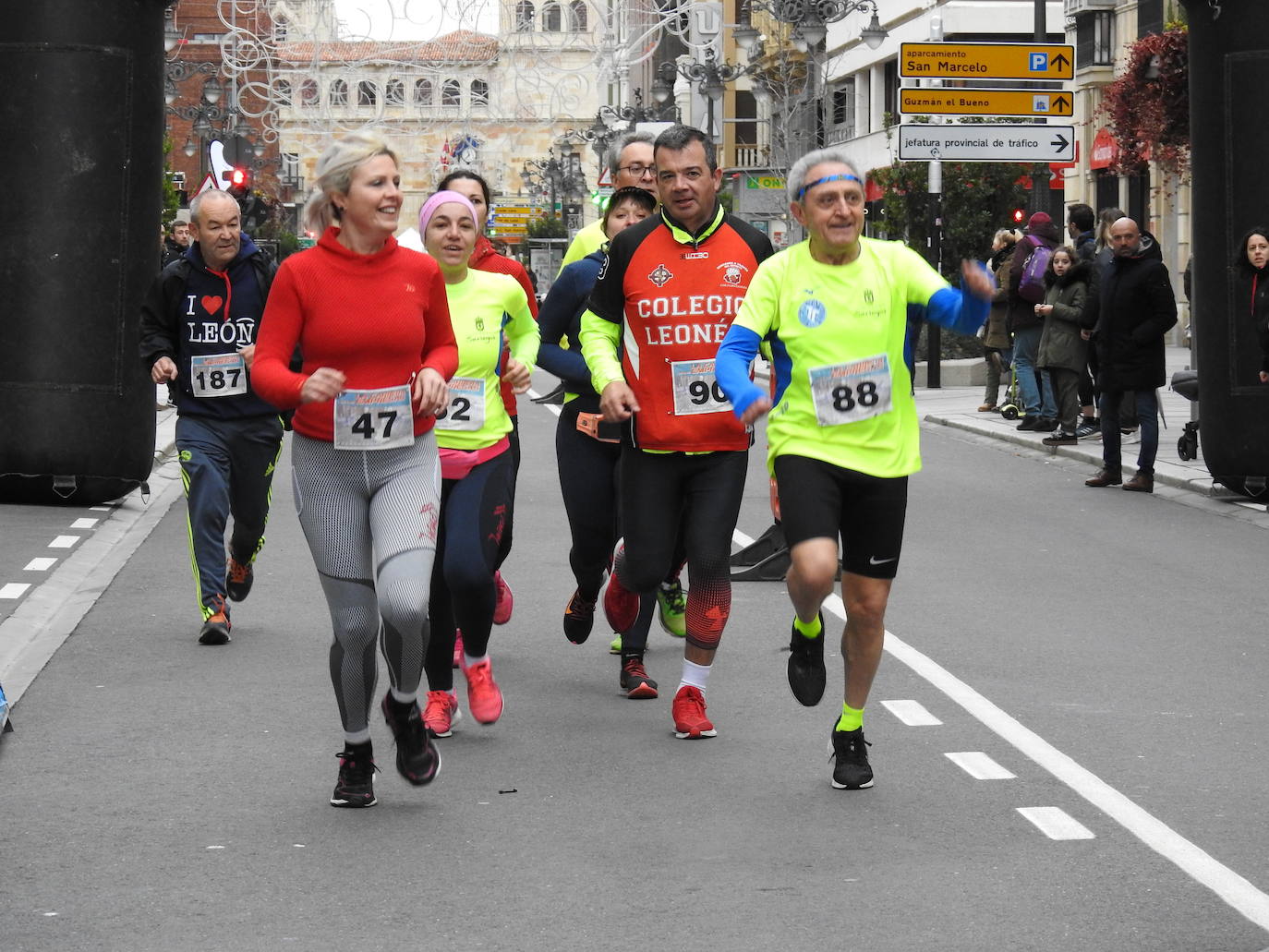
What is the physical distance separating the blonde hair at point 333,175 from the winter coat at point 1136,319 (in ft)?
34.7

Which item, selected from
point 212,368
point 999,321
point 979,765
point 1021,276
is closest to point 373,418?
point 979,765

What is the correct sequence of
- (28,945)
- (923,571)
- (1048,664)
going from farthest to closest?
(923,571), (1048,664), (28,945)

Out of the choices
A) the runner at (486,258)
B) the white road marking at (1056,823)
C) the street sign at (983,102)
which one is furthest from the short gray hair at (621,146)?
the street sign at (983,102)

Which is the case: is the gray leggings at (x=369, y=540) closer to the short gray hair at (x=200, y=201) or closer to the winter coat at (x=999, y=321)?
the short gray hair at (x=200, y=201)

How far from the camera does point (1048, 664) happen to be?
27.8 feet

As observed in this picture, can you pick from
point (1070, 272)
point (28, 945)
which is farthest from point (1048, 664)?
point (1070, 272)

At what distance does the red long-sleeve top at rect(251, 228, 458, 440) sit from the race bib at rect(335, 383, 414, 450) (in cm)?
3

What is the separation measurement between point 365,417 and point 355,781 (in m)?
1.03

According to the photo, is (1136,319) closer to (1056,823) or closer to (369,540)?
(1056,823)

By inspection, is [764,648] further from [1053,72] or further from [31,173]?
[1053,72]

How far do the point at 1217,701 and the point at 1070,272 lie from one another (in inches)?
456

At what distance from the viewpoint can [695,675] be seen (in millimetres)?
7070

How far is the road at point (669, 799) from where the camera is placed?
16.1ft

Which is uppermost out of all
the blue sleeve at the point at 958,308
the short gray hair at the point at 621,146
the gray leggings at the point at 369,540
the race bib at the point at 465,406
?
the short gray hair at the point at 621,146
